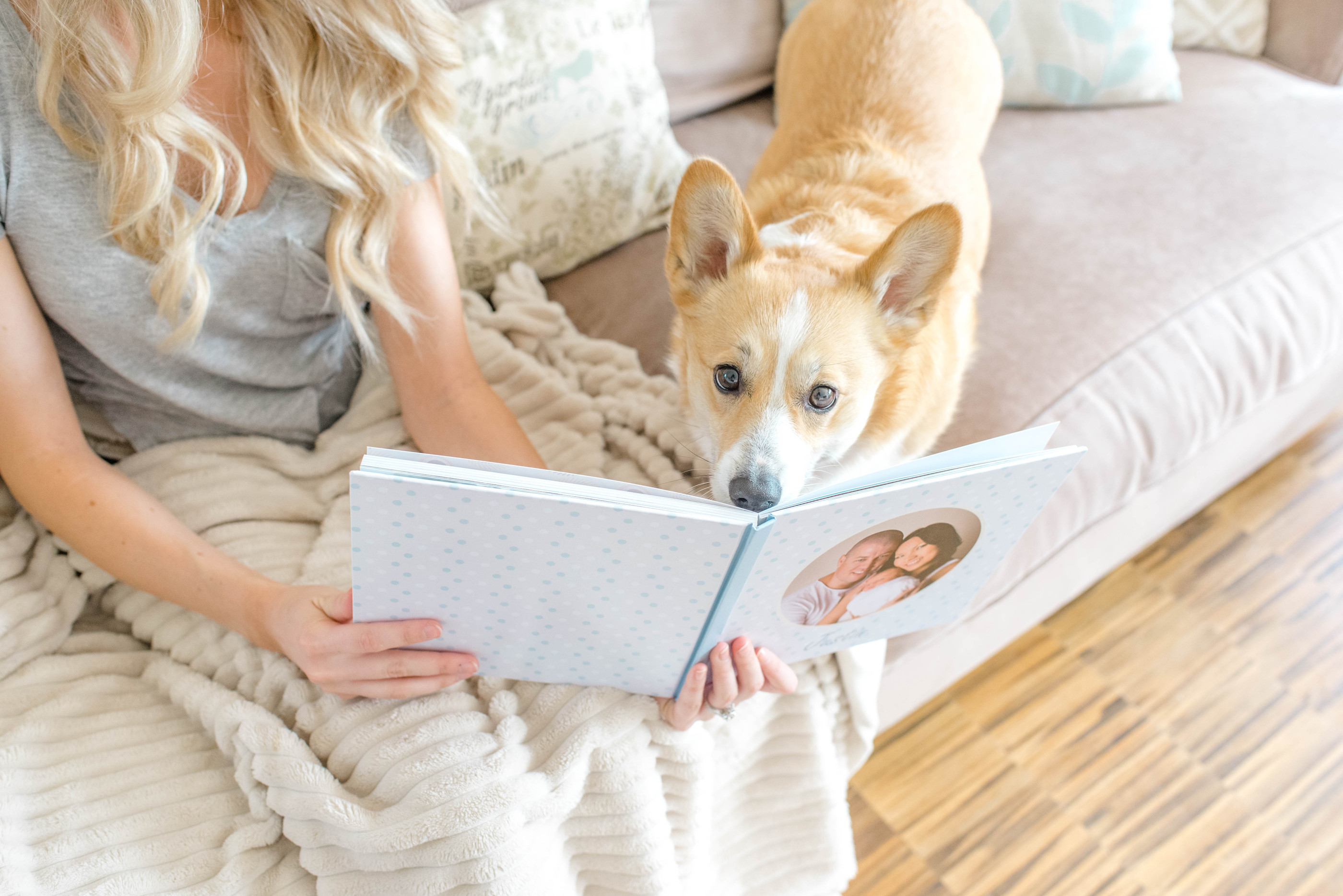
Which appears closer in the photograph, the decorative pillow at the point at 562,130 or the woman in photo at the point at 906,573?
the woman in photo at the point at 906,573

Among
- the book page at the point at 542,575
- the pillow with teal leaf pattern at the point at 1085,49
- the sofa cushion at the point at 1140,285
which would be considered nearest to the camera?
the book page at the point at 542,575

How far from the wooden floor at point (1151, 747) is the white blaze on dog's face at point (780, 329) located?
68cm

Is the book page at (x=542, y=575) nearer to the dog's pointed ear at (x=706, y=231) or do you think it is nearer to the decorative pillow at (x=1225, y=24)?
the dog's pointed ear at (x=706, y=231)

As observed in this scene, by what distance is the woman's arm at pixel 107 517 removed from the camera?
0.83 m

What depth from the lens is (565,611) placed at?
757mm

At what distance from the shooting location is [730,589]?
0.75m

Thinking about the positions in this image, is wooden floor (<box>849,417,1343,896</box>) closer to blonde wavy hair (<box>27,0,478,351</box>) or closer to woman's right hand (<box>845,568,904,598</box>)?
woman's right hand (<box>845,568,904,598</box>)

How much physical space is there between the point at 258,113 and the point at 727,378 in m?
0.60

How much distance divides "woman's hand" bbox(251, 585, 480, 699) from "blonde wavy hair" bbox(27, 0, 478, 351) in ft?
1.17

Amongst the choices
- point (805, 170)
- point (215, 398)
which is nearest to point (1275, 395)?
point (805, 170)

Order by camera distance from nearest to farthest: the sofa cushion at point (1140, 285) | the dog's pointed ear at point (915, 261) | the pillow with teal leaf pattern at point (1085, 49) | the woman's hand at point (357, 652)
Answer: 1. the woman's hand at point (357, 652)
2. the dog's pointed ear at point (915, 261)
3. the sofa cushion at point (1140, 285)
4. the pillow with teal leaf pattern at point (1085, 49)

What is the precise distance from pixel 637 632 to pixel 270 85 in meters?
0.73

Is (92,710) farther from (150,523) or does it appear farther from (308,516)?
(308,516)

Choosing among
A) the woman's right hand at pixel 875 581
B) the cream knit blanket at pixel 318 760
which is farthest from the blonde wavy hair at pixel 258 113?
the woman's right hand at pixel 875 581
